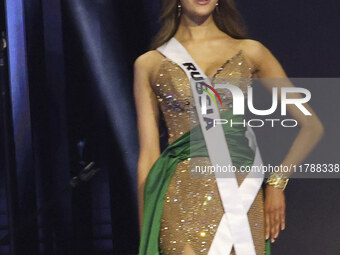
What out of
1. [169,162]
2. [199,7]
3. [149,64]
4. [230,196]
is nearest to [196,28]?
[199,7]

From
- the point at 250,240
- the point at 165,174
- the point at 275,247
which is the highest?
the point at 165,174

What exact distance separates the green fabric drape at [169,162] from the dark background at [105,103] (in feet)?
2.44

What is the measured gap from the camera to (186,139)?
2584mm

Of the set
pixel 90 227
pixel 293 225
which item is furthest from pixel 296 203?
pixel 90 227

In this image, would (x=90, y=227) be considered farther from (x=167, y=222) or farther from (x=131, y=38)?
(x=167, y=222)

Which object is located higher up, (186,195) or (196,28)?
(196,28)

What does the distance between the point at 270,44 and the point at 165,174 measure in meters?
1.05

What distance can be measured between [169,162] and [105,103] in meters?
0.92

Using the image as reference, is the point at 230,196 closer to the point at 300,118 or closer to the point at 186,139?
the point at 186,139

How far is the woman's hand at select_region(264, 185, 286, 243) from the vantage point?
257 cm

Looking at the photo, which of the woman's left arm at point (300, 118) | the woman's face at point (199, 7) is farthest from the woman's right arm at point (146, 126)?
the woman's left arm at point (300, 118)

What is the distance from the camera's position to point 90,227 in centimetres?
361

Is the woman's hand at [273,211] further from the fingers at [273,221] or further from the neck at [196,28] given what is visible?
the neck at [196,28]

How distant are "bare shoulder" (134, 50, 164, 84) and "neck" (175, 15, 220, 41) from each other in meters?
0.13
